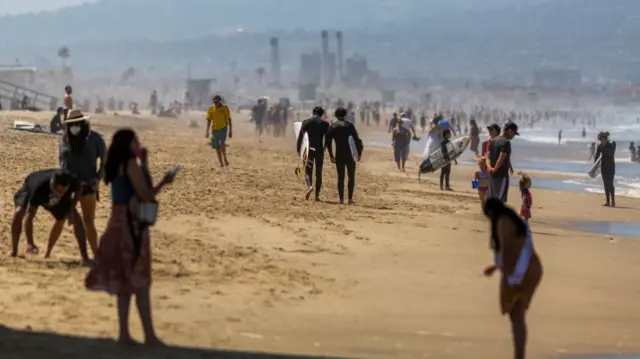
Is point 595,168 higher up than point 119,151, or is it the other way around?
point 119,151

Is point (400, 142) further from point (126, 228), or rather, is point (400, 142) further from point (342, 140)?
point (126, 228)

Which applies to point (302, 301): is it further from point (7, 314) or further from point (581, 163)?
point (581, 163)

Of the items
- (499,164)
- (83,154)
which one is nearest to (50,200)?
(83,154)

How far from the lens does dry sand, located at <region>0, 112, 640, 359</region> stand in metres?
7.59

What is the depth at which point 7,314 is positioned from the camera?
311 inches

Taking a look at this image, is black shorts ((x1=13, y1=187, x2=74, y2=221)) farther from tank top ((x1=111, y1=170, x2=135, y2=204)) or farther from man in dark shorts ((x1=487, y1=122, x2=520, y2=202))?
man in dark shorts ((x1=487, y1=122, x2=520, y2=202))

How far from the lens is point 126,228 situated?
6.85 m

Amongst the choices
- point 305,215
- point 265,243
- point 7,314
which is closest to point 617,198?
point 305,215

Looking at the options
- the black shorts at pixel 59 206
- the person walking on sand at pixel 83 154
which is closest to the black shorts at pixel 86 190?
the person walking on sand at pixel 83 154

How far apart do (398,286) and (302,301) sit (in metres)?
1.23

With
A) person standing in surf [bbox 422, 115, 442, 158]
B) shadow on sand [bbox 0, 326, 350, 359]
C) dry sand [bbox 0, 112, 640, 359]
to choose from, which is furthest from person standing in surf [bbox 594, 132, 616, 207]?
shadow on sand [bbox 0, 326, 350, 359]

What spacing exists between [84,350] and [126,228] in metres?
0.80

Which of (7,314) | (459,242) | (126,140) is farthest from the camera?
(459,242)

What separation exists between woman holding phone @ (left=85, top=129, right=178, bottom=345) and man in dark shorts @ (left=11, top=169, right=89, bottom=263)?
8.01 feet
